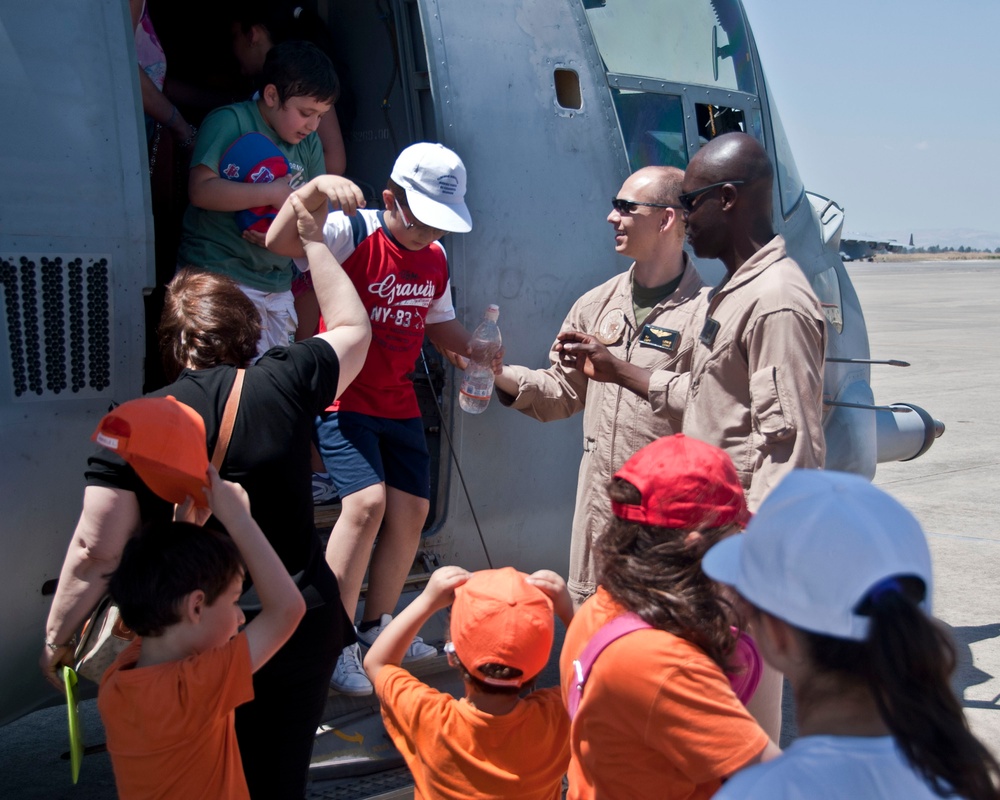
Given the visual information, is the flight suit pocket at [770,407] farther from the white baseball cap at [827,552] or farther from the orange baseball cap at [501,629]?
the white baseball cap at [827,552]

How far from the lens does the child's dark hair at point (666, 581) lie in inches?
76.3

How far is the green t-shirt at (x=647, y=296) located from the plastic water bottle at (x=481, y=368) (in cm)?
Answer: 48

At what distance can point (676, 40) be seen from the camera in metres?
4.43

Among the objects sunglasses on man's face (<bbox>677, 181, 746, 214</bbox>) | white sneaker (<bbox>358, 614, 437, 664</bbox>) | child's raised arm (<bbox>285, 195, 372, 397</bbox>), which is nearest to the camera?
A: child's raised arm (<bbox>285, 195, 372, 397</bbox>)

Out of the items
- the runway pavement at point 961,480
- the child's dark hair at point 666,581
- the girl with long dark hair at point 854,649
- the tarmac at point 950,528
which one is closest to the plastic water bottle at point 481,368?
the tarmac at point 950,528

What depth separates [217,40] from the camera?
4.55 m

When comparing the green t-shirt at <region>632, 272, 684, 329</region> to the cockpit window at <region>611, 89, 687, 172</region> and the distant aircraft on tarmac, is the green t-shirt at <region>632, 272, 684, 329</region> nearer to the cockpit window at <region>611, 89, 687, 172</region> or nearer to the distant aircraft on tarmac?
the distant aircraft on tarmac

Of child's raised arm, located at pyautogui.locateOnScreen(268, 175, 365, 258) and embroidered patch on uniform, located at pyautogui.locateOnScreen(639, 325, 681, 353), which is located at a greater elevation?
child's raised arm, located at pyautogui.locateOnScreen(268, 175, 365, 258)

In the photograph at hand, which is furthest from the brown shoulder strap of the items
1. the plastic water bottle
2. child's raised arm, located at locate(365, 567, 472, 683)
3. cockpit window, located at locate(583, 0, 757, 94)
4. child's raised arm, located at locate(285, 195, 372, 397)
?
cockpit window, located at locate(583, 0, 757, 94)

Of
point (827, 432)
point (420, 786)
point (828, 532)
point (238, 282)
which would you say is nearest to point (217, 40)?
point (238, 282)

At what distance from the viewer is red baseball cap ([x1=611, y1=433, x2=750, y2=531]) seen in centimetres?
202

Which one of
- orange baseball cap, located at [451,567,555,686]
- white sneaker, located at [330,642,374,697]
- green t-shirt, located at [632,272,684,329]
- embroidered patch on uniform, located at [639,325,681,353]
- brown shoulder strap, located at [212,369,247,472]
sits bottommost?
white sneaker, located at [330,642,374,697]

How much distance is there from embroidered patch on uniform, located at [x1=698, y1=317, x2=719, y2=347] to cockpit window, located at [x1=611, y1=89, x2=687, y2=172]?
1437mm

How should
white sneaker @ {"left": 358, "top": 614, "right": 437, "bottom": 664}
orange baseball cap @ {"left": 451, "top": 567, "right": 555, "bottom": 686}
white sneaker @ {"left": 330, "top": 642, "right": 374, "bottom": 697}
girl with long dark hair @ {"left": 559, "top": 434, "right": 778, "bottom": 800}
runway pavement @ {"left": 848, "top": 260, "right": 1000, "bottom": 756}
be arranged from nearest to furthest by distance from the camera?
girl with long dark hair @ {"left": 559, "top": 434, "right": 778, "bottom": 800}
orange baseball cap @ {"left": 451, "top": 567, "right": 555, "bottom": 686}
white sneaker @ {"left": 330, "top": 642, "right": 374, "bottom": 697}
white sneaker @ {"left": 358, "top": 614, "right": 437, "bottom": 664}
runway pavement @ {"left": 848, "top": 260, "right": 1000, "bottom": 756}
